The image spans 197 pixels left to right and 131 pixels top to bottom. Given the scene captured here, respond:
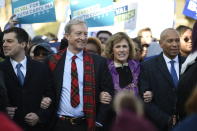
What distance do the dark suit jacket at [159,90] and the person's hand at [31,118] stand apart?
113cm

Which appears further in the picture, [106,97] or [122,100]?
[106,97]

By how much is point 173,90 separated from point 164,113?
33 centimetres

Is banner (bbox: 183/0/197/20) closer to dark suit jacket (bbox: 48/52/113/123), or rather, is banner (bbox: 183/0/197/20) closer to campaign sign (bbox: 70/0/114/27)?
campaign sign (bbox: 70/0/114/27)

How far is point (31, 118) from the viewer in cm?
533

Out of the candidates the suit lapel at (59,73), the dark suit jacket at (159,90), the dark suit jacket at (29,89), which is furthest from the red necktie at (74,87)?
the dark suit jacket at (159,90)

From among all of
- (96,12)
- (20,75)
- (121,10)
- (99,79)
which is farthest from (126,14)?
(20,75)

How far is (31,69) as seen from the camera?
17.9 feet

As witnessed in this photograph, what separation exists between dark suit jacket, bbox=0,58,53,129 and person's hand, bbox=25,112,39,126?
0.03 meters

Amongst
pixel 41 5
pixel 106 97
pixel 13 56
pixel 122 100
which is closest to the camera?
pixel 122 100

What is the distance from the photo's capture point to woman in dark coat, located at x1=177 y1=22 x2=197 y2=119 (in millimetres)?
3627

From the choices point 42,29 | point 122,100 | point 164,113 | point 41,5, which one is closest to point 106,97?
point 164,113

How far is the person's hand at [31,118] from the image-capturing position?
17.5 ft

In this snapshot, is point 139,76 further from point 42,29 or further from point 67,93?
point 42,29

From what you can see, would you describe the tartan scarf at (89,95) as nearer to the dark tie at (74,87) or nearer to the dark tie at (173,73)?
the dark tie at (74,87)
